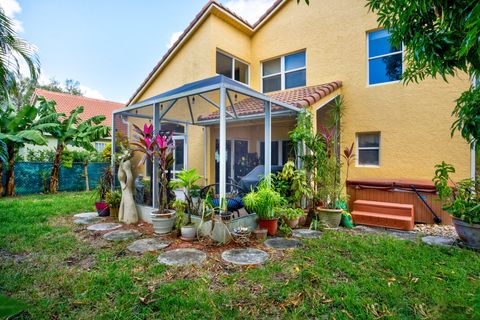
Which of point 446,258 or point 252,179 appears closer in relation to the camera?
point 446,258

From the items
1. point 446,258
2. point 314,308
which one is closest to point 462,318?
point 314,308

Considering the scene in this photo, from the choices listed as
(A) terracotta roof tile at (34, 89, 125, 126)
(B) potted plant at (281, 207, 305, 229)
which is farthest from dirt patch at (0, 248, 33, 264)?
(A) terracotta roof tile at (34, 89, 125, 126)

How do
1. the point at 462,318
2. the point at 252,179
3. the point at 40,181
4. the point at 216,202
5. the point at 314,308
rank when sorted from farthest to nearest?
1. the point at 40,181
2. the point at 252,179
3. the point at 216,202
4. the point at 314,308
5. the point at 462,318

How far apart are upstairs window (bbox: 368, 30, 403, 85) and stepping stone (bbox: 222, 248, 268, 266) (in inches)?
299

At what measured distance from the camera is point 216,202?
5410mm

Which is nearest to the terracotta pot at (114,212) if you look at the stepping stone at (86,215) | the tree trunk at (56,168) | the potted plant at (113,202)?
the potted plant at (113,202)

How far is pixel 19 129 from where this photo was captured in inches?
432

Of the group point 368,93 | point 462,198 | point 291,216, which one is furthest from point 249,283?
point 368,93

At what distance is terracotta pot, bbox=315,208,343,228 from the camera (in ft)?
20.6

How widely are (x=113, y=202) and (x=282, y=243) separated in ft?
15.9

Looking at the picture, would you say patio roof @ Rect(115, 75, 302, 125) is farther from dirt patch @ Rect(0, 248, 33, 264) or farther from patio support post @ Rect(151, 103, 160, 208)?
dirt patch @ Rect(0, 248, 33, 264)

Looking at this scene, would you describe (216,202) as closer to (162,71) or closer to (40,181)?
(162,71)

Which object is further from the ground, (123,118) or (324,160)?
(123,118)

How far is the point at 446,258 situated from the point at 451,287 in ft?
4.14
